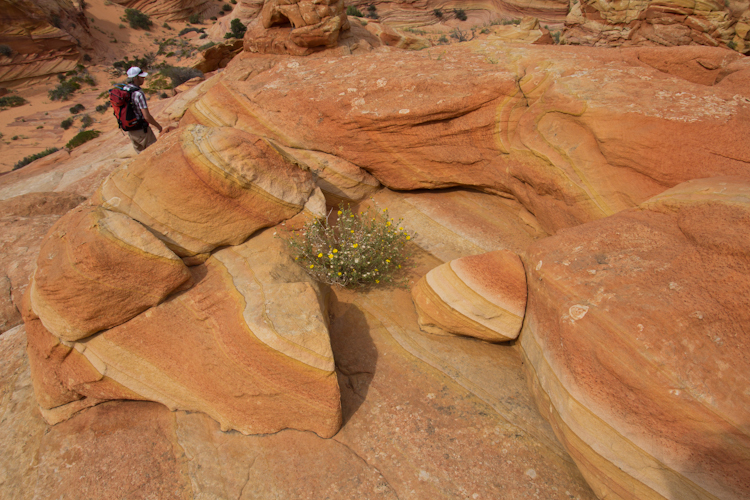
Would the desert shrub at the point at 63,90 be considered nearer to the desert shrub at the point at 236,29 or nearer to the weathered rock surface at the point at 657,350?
the desert shrub at the point at 236,29

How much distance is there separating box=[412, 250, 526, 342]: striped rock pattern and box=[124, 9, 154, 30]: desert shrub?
3596 centimetres

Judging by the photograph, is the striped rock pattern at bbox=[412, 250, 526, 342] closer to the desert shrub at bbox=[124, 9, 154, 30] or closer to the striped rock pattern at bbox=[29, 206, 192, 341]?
the striped rock pattern at bbox=[29, 206, 192, 341]

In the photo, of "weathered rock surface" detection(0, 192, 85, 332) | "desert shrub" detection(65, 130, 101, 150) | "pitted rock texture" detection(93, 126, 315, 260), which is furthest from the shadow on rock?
"desert shrub" detection(65, 130, 101, 150)

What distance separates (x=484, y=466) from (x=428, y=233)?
2681mm

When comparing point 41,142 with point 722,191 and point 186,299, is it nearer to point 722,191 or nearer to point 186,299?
point 186,299

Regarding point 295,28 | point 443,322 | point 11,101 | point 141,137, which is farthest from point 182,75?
point 443,322

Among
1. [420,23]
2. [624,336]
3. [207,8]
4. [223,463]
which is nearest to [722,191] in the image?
[624,336]

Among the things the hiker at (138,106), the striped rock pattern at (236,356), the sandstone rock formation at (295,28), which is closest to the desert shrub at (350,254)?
the striped rock pattern at (236,356)

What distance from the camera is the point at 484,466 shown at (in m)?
2.66

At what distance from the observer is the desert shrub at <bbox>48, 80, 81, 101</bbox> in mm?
18719

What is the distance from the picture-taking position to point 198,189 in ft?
12.2

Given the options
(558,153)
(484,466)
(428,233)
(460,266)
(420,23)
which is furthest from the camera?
(420,23)

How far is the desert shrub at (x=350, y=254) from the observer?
4.01 m

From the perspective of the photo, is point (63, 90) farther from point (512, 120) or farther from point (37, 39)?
point (512, 120)
